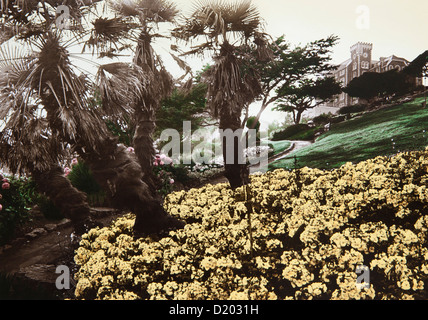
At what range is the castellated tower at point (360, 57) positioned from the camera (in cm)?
328

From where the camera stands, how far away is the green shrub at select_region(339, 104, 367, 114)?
11.2ft

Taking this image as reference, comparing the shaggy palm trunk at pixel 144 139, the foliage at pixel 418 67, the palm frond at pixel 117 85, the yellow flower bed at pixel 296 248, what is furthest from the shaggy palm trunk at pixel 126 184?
the foliage at pixel 418 67

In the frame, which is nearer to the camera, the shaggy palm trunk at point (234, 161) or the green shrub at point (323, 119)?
the green shrub at point (323, 119)

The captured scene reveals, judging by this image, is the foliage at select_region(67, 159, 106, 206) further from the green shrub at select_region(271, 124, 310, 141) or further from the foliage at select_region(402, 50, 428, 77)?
the foliage at select_region(402, 50, 428, 77)

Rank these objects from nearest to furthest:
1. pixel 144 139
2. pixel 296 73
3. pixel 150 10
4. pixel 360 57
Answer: pixel 360 57
pixel 296 73
pixel 150 10
pixel 144 139

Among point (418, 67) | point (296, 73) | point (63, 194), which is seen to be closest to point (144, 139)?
point (63, 194)

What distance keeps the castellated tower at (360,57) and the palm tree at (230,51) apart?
3.89 feet

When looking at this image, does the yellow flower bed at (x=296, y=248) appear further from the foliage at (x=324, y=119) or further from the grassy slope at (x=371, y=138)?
the foliage at (x=324, y=119)

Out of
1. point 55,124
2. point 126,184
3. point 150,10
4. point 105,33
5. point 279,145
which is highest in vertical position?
point 150,10

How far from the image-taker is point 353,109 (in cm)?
345

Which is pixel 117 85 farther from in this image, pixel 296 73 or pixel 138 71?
pixel 296 73

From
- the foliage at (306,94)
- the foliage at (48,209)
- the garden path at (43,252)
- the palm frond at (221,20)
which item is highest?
the palm frond at (221,20)

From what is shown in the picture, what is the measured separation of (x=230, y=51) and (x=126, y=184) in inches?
105

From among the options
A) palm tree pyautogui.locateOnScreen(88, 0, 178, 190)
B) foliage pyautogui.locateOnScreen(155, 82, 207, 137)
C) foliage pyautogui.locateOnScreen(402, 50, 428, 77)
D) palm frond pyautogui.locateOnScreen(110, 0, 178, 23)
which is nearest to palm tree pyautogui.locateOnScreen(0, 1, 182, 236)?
palm tree pyautogui.locateOnScreen(88, 0, 178, 190)
